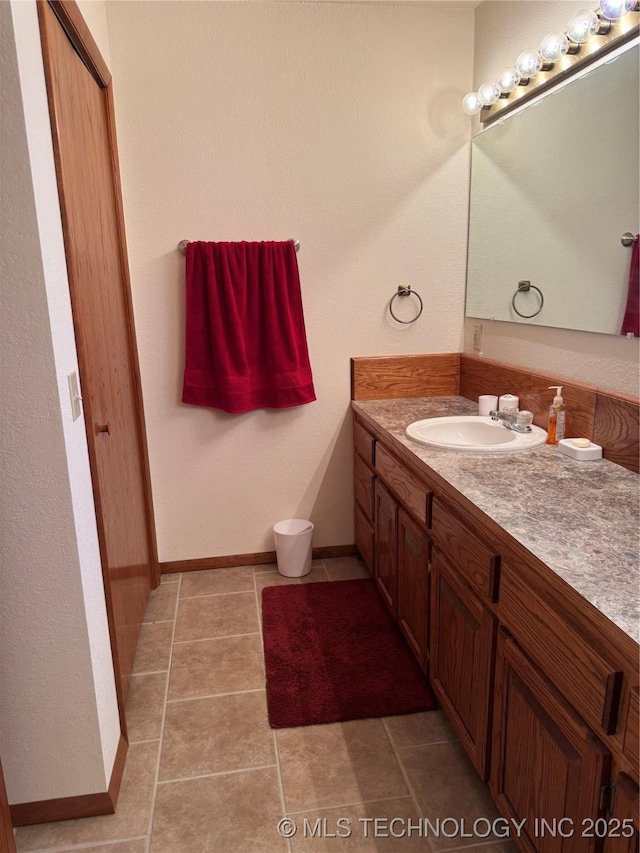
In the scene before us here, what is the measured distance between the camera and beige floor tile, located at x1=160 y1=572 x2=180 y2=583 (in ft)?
9.26

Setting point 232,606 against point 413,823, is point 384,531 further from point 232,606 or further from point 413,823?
point 413,823

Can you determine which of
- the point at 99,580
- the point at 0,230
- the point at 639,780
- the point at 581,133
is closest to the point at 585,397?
the point at 581,133

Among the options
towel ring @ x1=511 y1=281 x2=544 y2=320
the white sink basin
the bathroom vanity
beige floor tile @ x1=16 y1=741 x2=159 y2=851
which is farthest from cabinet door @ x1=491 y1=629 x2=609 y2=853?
towel ring @ x1=511 y1=281 x2=544 y2=320

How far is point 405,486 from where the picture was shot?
6.61 ft

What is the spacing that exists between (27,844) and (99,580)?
Result: 0.65 meters

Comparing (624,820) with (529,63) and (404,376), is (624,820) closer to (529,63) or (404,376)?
(404,376)

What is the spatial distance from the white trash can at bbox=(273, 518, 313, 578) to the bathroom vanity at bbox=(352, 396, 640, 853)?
Result: 0.69 m

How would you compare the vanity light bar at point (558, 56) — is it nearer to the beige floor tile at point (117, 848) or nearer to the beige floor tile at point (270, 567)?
the beige floor tile at point (270, 567)

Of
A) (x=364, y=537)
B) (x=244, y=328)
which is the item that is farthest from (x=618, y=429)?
(x=244, y=328)

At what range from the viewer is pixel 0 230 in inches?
49.5

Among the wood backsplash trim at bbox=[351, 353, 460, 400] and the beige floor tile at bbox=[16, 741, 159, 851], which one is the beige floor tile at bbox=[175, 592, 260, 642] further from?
the wood backsplash trim at bbox=[351, 353, 460, 400]

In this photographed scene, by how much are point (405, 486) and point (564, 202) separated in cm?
108

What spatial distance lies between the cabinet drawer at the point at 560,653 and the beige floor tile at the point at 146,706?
3.92ft

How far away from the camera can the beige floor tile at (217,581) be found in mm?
2723
